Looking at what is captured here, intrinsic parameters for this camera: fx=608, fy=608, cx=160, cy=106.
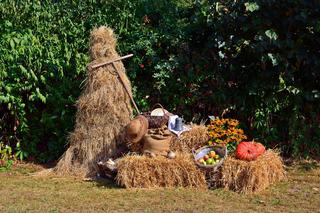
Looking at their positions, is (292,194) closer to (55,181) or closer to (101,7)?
(55,181)

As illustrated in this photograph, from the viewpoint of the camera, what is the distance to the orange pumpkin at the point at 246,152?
733cm

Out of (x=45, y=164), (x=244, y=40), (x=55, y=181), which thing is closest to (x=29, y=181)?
(x=55, y=181)

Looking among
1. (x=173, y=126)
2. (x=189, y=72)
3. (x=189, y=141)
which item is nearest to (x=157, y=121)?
(x=173, y=126)

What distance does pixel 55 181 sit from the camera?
7.80 metres

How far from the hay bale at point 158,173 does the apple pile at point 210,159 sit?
143 millimetres

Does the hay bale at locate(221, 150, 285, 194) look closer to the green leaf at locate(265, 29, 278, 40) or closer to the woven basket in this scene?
the woven basket

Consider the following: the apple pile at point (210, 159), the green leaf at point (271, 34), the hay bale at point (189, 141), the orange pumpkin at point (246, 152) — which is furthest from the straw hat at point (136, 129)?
the green leaf at point (271, 34)

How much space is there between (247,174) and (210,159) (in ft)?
1.71

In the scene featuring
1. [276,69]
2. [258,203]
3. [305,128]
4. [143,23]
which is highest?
[143,23]

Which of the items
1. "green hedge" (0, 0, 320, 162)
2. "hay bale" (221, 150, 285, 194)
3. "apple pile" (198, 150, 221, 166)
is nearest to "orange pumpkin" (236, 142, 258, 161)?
→ "hay bale" (221, 150, 285, 194)

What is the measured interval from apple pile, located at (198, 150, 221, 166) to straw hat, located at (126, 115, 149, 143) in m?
0.82

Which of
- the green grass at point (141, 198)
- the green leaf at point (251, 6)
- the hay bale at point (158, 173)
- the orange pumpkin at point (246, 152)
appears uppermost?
the green leaf at point (251, 6)

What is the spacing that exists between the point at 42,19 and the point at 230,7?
2.96 meters

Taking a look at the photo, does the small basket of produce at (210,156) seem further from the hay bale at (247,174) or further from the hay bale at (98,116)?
the hay bale at (98,116)
